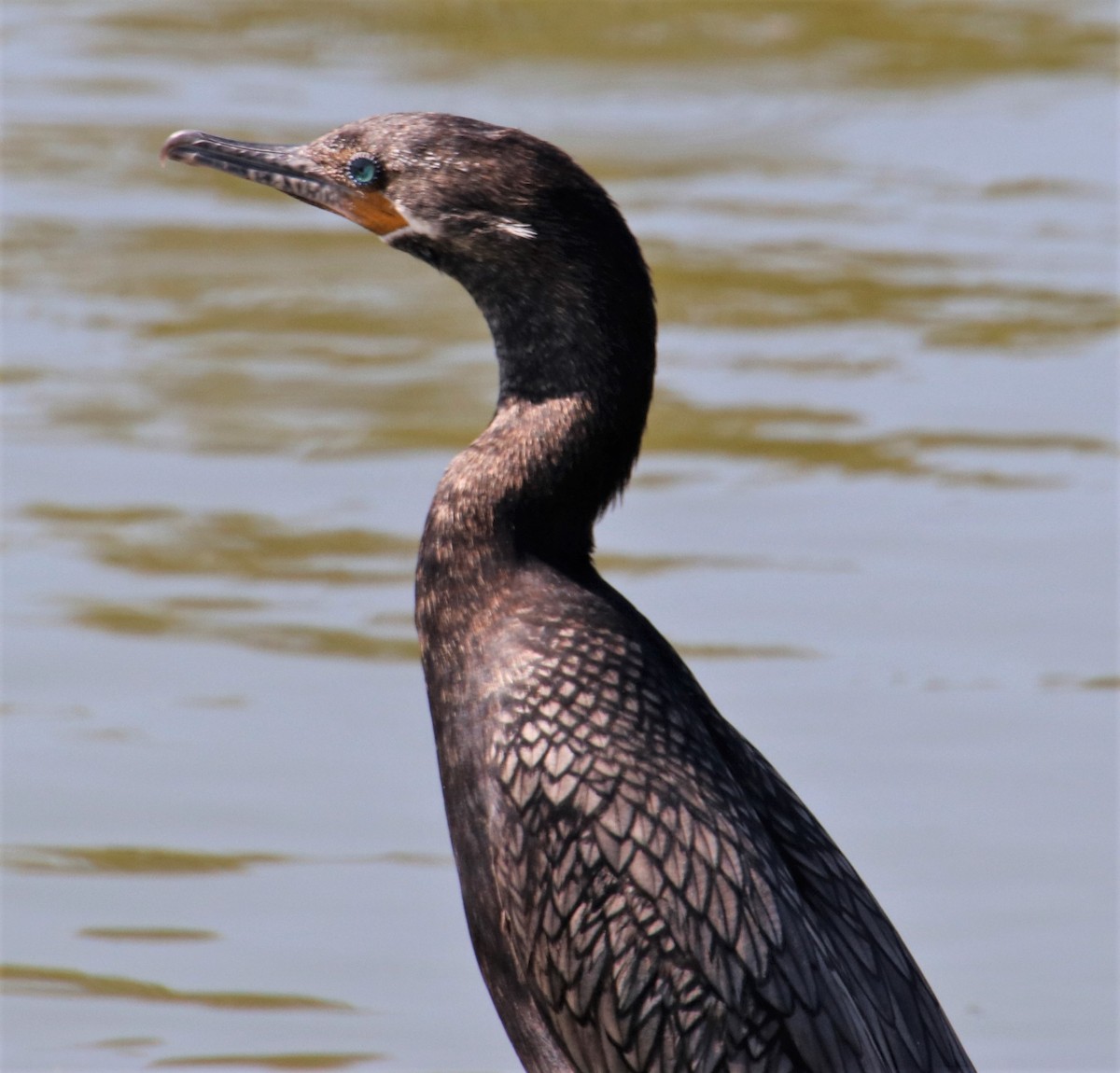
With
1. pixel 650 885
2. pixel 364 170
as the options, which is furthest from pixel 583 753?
pixel 364 170

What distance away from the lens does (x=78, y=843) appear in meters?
7.66

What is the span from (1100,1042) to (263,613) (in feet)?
12.0

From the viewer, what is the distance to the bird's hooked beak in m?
5.11

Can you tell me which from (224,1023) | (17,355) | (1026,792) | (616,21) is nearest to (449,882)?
(224,1023)

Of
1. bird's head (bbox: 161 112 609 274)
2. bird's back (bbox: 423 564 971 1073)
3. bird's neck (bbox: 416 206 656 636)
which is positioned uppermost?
bird's head (bbox: 161 112 609 274)

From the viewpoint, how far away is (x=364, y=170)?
5.11 m

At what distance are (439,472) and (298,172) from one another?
5027 mm

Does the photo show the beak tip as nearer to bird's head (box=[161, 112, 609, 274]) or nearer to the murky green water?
bird's head (box=[161, 112, 609, 274])

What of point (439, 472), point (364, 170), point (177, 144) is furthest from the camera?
point (439, 472)

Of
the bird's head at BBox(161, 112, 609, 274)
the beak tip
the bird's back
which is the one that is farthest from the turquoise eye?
the bird's back

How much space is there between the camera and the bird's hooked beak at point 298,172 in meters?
5.11

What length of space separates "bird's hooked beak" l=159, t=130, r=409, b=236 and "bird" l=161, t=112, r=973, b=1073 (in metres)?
0.02

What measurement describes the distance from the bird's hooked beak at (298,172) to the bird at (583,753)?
2 centimetres

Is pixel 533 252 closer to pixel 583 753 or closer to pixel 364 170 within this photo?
pixel 364 170
